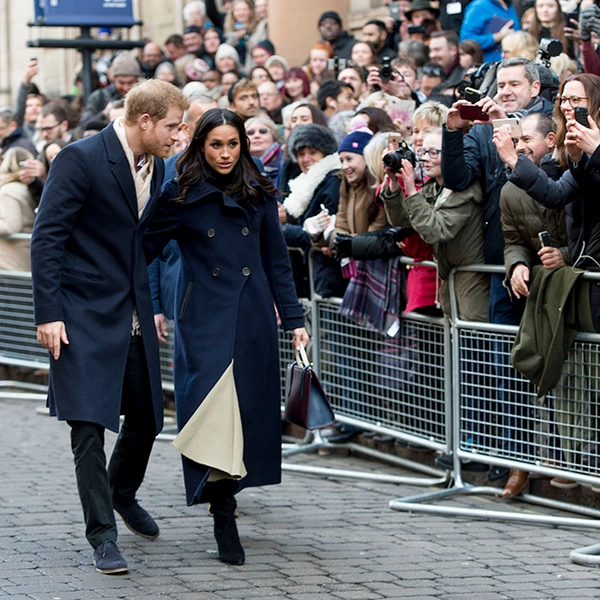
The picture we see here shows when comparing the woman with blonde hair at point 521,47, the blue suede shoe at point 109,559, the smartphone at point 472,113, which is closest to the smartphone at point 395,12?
the woman with blonde hair at point 521,47

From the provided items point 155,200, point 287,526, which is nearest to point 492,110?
point 155,200

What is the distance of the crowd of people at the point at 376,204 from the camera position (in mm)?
6113

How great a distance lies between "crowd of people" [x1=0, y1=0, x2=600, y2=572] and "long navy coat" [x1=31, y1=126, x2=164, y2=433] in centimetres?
2

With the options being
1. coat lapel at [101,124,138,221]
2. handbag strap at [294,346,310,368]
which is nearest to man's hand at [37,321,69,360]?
coat lapel at [101,124,138,221]

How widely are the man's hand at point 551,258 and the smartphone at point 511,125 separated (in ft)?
2.05

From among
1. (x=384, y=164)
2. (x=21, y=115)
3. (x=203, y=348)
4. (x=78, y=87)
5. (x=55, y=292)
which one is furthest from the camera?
(x=78, y=87)

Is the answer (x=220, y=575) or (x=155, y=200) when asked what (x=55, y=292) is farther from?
(x=220, y=575)

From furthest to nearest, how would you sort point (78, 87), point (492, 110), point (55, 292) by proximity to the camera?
point (78, 87) < point (492, 110) < point (55, 292)

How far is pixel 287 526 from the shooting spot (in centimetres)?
679

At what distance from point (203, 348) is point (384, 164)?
176cm

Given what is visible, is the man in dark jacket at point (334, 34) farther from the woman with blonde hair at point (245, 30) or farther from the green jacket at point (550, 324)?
the green jacket at point (550, 324)

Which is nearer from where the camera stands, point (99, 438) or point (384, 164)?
point (99, 438)

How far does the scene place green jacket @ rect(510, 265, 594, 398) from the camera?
257 inches

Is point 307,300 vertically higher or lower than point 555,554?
higher
